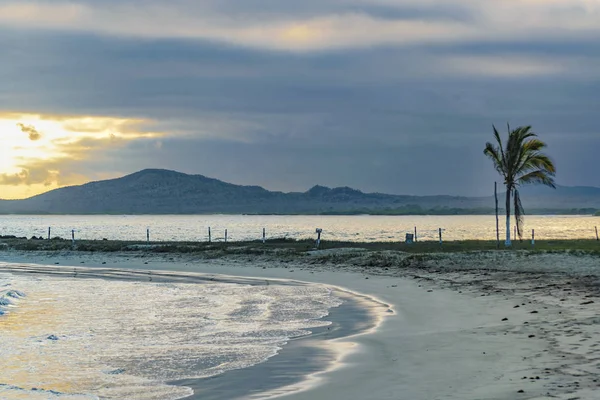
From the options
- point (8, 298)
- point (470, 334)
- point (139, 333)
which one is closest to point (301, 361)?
point (470, 334)

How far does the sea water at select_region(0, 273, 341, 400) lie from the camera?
1348 centimetres

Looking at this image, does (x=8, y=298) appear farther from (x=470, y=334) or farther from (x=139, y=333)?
(x=470, y=334)

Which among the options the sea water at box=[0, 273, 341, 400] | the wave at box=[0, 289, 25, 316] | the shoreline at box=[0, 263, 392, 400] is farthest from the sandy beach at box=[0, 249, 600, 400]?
the wave at box=[0, 289, 25, 316]

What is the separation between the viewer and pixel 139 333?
1962 cm

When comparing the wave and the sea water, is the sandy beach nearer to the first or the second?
the sea water

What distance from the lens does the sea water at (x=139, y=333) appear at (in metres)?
13.5

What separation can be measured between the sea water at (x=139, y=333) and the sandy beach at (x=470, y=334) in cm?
200

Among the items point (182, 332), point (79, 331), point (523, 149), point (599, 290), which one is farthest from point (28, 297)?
point (523, 149)

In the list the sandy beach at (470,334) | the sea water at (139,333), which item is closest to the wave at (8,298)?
the sea water at (139,333)

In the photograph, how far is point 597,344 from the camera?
14594 millimetres

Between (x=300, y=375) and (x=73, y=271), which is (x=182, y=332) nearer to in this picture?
(x=300, y=375)

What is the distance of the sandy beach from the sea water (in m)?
2.00

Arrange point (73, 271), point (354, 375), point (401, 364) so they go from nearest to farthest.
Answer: point (354, 375) < point (401, 364) < point (73, 271)

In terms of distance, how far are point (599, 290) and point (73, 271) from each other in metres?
34.4
